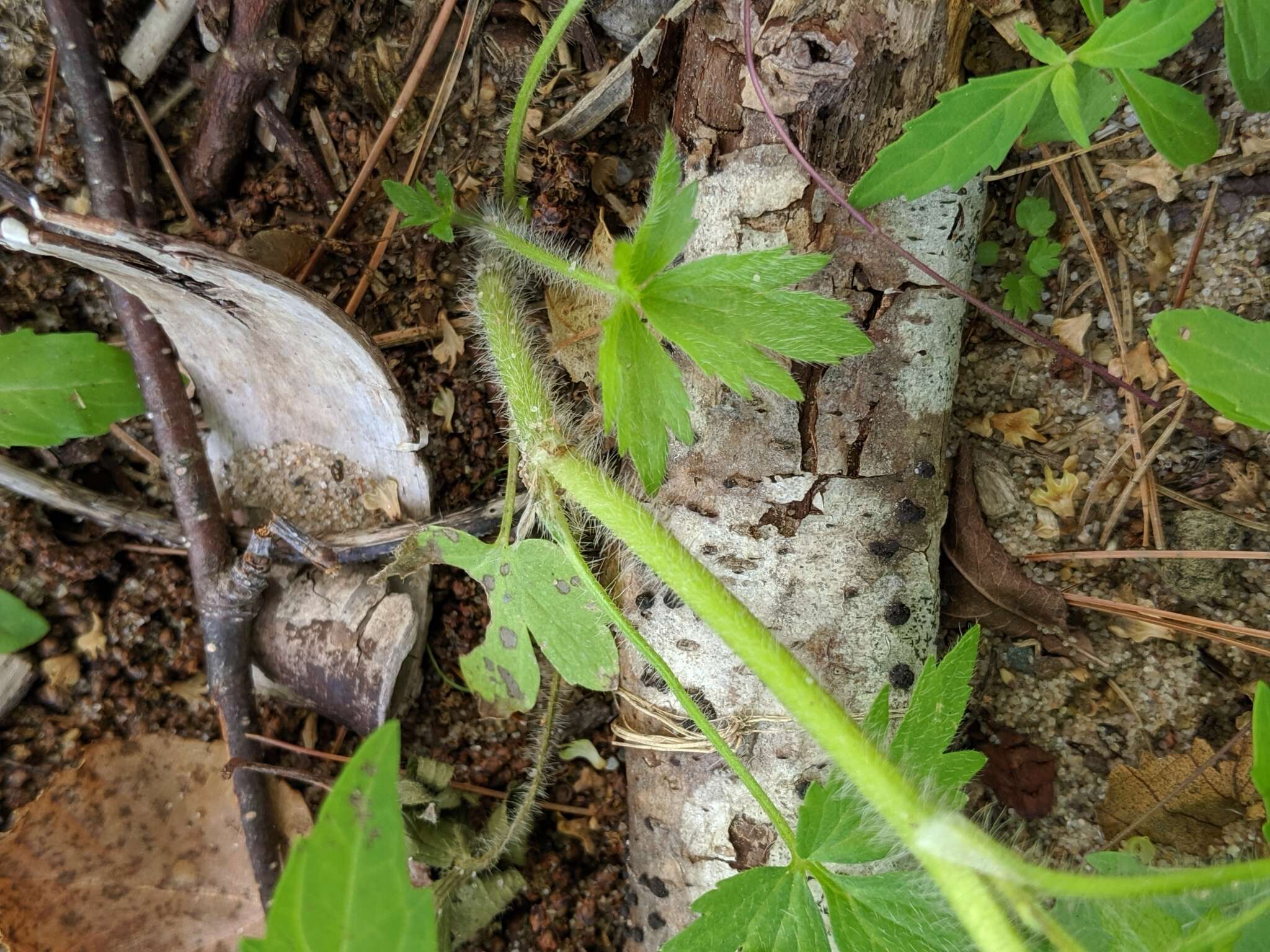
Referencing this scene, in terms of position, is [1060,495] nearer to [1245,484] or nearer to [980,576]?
[980,576]

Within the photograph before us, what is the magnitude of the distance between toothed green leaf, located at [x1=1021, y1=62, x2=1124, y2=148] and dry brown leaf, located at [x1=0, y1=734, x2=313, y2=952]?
8.01ft

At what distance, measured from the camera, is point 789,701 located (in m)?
1.36

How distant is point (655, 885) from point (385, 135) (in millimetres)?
2038

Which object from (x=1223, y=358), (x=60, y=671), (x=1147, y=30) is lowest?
(x=60, y=671)

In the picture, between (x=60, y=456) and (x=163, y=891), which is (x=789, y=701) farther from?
(x=60, y=456)

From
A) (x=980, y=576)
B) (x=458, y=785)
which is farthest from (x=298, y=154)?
(x=980, y=576)

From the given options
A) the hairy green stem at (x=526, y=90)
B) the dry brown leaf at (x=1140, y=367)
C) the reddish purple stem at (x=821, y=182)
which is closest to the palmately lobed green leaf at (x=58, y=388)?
the hairy green stem at (x=526, y=90)

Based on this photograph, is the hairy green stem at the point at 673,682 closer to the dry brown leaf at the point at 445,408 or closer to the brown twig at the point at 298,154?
the dry brown leaf at the point at 445,408

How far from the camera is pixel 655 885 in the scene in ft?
6.37

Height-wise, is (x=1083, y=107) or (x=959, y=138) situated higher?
(x=1083, y=107)

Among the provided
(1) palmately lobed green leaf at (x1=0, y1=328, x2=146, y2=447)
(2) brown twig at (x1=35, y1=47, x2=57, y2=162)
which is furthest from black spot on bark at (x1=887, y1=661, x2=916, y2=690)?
(2) brown twig at (x1=35, y1=47, x2=57, y2=162)

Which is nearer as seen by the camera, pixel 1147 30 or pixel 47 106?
pixel 1147 30

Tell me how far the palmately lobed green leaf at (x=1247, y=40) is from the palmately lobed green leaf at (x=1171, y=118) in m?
0.08

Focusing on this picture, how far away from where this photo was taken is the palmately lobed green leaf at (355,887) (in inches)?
36.1
